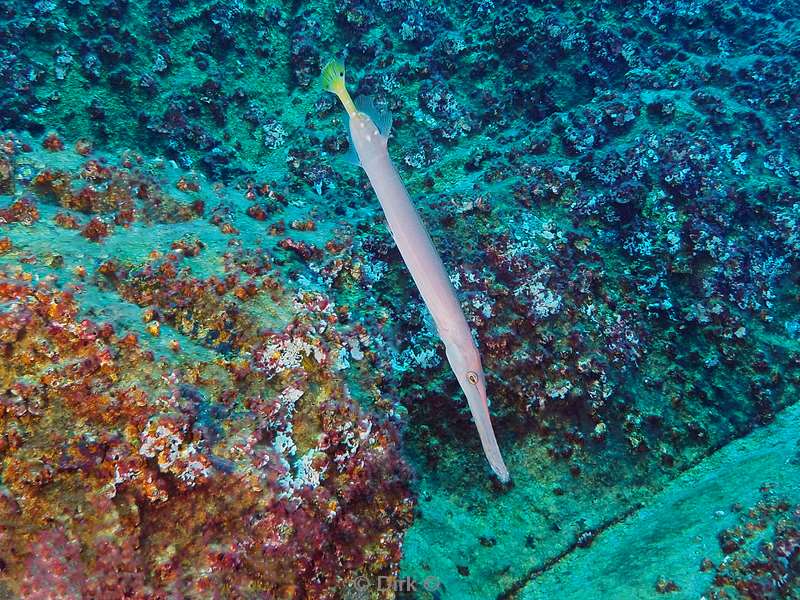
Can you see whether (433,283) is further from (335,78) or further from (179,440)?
(335,78)

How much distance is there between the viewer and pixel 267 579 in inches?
94.6

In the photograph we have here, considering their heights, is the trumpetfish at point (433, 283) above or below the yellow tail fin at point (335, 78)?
below

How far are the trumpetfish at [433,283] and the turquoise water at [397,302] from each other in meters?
0.40

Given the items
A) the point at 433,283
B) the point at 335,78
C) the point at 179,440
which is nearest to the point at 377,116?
the point at 335,78

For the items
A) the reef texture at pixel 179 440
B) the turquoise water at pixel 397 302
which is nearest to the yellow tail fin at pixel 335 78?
the turquoise water at pixel 397 302

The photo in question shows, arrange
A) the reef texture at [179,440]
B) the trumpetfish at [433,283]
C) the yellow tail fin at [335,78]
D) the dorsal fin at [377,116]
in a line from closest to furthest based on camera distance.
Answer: the reef texture at [179,440]
the trumpetfish at [433,283]
the dorsal fin at [377,116]
the yellow tail fin at [335,78]

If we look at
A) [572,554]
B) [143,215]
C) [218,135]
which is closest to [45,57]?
[218,135]

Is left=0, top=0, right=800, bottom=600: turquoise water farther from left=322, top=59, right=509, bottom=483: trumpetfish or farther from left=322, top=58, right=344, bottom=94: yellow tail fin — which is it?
left=322, top=58, right=344, bottom=94: yellow tail fin

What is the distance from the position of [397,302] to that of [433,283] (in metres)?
1.66

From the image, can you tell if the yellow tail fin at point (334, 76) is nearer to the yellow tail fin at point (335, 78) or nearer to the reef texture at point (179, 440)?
the yellow tail fin at point (335, 78)

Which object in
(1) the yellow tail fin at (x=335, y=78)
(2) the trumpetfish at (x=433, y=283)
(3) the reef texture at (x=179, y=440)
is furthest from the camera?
(1) the yellow tail fin at (x=335, y=78)

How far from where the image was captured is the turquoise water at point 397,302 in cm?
238

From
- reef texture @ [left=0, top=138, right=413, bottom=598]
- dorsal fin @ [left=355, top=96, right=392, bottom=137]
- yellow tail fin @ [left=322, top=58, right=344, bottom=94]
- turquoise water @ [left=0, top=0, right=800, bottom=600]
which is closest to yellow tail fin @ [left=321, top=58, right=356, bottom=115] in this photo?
yellow tail fin @ [left=322, top=58, right=344, bottom=94]

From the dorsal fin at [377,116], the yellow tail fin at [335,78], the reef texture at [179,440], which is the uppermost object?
the yellow tail fin at [335,78]
